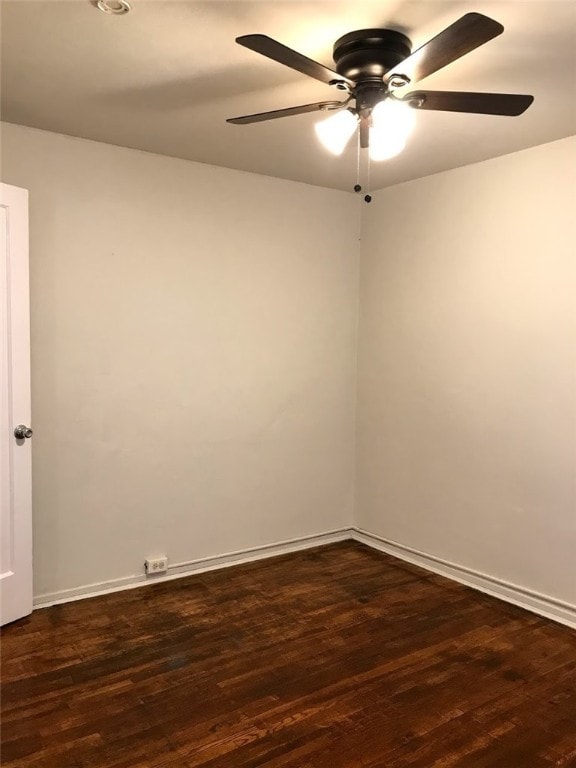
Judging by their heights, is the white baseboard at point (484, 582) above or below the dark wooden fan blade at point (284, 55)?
below

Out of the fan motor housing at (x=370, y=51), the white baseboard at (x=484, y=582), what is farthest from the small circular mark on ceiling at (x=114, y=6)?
the white baseboard at (x=484, y=582)

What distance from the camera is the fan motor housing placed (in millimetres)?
2133

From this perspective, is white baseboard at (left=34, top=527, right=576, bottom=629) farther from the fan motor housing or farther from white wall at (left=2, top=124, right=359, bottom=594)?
the fan motor housing

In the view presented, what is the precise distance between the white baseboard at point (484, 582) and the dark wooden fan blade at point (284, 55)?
9.26ft

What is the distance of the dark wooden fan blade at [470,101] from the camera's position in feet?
6.73

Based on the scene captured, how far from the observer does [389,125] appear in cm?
230

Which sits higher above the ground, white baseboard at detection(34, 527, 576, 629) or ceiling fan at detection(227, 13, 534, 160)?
ceiling fan at detection(227, 13, 534, 160)

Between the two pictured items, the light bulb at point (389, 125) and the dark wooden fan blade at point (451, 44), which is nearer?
the dark wooden fan blade at point (451, 44)

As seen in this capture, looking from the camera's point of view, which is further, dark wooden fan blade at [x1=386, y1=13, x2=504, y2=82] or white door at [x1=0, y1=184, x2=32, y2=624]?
white door at [x1=0, y1=184, x2=32, y2=624]

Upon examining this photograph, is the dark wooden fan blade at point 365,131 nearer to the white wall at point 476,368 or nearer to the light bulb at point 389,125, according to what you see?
the light bulb at point 389,125

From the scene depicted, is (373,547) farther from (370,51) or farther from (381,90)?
(370,51)

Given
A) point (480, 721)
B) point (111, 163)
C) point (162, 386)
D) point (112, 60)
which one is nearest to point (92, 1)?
point (112, 60)

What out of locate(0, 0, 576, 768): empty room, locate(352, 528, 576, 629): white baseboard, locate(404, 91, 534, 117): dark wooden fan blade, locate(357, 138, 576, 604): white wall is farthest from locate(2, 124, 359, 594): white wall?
locate(404, 91, 534, 117): dark wooden fan blade

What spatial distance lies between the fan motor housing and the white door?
1749 mm
